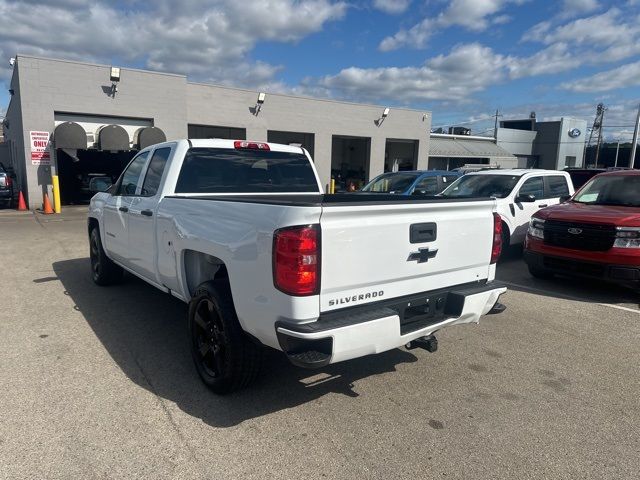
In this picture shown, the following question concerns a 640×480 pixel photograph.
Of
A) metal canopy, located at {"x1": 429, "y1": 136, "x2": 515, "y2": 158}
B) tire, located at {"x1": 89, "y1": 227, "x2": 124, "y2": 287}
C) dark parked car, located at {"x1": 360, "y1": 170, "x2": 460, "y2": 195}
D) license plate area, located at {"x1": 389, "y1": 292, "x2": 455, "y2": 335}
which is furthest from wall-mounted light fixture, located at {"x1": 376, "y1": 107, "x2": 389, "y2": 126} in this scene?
license plate area, located at {"x1": 389, "y1": 292, "x2": 455, "y2": 335}

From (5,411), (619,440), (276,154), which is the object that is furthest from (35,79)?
(619,440)

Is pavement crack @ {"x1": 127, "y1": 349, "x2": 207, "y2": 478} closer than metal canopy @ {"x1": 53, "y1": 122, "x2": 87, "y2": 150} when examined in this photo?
Yes

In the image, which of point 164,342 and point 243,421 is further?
point 164,342

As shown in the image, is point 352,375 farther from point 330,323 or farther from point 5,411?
point 5,411

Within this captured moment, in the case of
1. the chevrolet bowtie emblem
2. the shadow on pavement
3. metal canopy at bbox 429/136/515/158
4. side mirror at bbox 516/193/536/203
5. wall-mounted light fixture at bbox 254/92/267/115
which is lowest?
the shadow on pavement

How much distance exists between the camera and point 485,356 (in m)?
4.37

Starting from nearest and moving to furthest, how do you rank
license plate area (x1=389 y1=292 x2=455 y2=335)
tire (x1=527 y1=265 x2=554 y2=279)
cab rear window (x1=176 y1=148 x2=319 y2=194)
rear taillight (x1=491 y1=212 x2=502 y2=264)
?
license plate area (x1=389 y1=292 x2=455 y2=335) < rear taillight (x1=491 y1=212 x2=502 y2=264) < cab rear window (x1=176 y1=148 x2=319 y2=194) < tire (x1=527 y1=265 x2=554 y2=279)

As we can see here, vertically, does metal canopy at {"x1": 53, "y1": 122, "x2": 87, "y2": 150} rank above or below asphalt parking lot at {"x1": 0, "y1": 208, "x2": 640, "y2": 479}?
above

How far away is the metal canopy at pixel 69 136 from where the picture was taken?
16.5 m

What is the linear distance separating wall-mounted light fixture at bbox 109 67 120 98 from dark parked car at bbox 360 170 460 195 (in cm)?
1127

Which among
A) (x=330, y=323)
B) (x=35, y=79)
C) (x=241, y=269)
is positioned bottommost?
(x=330, y=323)

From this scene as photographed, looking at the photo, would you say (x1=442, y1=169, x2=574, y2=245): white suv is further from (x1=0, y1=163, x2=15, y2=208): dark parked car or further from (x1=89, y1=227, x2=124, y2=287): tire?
(x1=0, y1=163, x2=15, y2=208): dark parked car

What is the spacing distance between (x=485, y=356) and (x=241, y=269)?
2.59 m

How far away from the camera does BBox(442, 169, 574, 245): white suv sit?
8.84 meters
